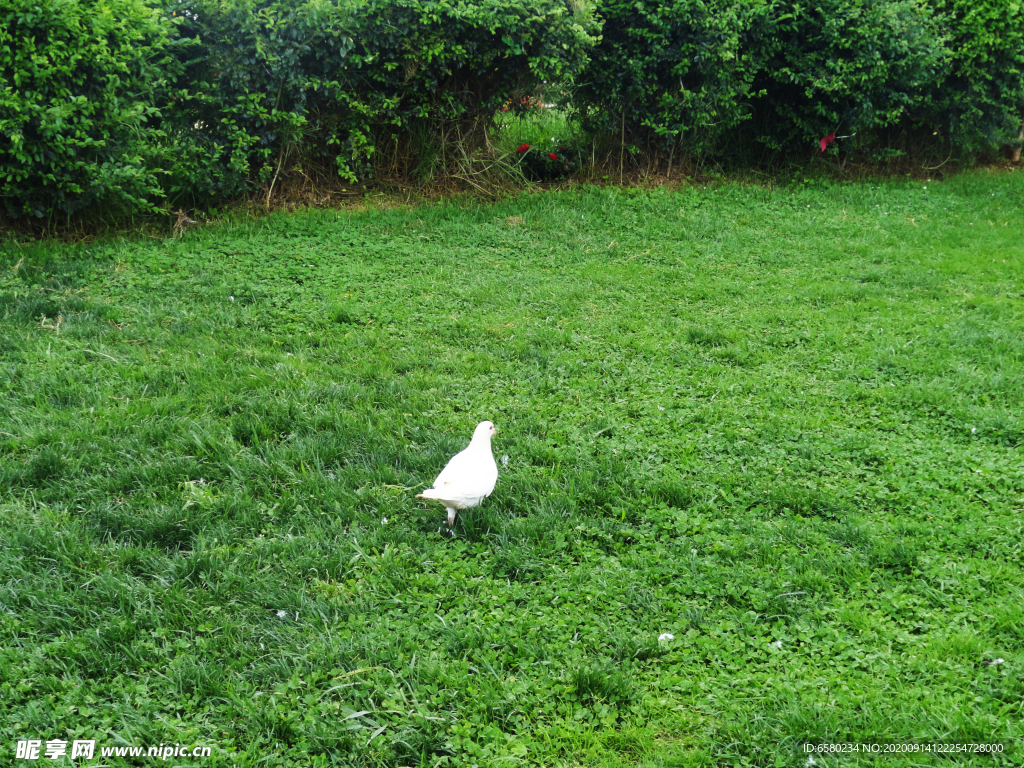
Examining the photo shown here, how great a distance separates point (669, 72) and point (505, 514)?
6.76 m

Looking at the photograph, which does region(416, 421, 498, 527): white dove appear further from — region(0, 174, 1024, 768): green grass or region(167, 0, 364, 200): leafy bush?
region(167, 0, 364, 200): leafy bush

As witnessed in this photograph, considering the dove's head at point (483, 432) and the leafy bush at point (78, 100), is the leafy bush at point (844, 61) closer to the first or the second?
the leafy bush at point (78, 100)

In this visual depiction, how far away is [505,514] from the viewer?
3.64 meters

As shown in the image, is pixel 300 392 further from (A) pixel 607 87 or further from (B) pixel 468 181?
(A) pixel 607 87

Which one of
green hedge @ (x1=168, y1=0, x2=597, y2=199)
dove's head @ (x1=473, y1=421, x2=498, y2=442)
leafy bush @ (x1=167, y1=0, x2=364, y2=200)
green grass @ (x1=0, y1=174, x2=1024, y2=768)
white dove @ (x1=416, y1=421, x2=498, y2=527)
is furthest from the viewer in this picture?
green hedge @ (x1=168, y1=0, x2=597, y2=199)

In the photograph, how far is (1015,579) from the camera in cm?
314

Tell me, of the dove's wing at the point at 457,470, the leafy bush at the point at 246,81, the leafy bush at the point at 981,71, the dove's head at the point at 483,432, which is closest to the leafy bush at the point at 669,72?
the leafy bush at the point at 981,71

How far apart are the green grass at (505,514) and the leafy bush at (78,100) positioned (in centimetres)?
54

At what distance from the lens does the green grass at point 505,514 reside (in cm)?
259

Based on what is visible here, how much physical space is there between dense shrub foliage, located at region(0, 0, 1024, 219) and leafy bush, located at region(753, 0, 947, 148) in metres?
0.03

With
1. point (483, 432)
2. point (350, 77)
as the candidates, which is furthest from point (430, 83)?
point (483, 432)

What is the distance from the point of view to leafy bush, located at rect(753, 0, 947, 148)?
8672 mm

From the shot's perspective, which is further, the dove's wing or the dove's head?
the dove's head

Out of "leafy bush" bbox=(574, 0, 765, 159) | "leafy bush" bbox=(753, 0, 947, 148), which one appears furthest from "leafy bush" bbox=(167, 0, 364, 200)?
"leafy bush" bbox=(753, 0, 947, 148)
